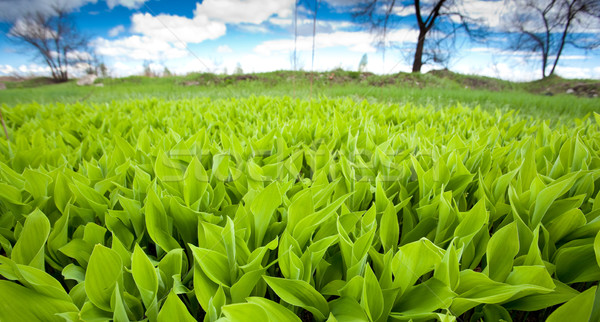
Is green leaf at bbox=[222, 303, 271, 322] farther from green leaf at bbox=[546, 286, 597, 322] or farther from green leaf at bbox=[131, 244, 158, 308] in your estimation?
green leaf at bbox=[546, 286, 597, 322]

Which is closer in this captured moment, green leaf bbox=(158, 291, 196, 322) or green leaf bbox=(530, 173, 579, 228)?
green leaf bbox=(158, 291, 196, 322)

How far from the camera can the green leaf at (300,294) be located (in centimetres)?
81

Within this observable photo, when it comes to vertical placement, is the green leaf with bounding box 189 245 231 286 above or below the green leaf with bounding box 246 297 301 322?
above

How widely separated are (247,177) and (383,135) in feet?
3.99

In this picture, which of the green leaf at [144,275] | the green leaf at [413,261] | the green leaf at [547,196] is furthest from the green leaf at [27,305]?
the green leaf at [547,196]

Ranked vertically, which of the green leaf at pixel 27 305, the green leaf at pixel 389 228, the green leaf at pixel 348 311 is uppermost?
the green leaf at pixel 389 228

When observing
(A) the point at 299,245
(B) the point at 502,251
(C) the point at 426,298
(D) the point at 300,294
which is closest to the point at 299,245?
(A) the point at 299,245

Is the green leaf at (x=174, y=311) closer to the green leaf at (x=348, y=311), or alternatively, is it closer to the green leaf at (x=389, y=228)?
the green leaf at (x=348, y=311)

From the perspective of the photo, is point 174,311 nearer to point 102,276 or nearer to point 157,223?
point 102,276

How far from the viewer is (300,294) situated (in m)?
0.85

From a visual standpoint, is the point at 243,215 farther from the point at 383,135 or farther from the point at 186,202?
the point at 383,135

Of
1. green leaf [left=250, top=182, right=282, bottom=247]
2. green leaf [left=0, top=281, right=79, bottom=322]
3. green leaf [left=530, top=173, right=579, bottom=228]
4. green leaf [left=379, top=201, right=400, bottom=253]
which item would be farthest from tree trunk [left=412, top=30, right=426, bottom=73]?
green leaf [left=0, top=281, right=79, bottom=322]

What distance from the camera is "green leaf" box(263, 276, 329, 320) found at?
2.67 ft

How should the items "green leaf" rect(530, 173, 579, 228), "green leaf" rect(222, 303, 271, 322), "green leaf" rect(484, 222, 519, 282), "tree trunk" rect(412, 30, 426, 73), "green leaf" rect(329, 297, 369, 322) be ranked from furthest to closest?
1. "tree trunk" rect(412, 30, 426, 73)
2. "green leaf" rect(530, 173, 579, 228)
3. "green leaf" rect(484, 222, 519, 282)
4. "green leaf" rect(329, 297, 369, 322)
5. "green leaf" rect(222, 303, 271, 322)
